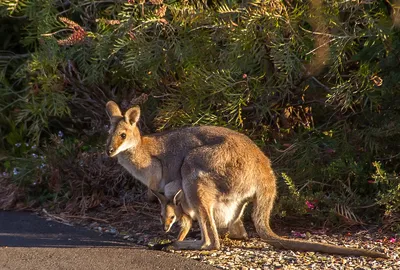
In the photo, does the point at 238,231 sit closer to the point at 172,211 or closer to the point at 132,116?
the point at 172,211

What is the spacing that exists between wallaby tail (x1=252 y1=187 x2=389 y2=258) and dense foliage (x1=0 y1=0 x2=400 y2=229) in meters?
0.56

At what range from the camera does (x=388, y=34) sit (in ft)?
25.2

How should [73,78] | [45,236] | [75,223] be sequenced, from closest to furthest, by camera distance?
1. [45,236]
2. [75,223]
3. [73,78]

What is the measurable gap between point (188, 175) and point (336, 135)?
2.11 meters

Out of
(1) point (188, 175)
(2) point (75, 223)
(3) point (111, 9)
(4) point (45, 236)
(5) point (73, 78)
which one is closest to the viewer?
(1) point (188, 175)

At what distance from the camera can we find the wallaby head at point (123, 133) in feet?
26.5

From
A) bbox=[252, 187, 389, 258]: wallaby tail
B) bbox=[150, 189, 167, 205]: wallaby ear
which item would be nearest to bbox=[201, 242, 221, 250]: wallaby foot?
bbox=[252, 187, 389, 258]: wallaby tail

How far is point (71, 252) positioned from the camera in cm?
729

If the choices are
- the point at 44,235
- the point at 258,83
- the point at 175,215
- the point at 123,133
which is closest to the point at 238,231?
the point at 175,215

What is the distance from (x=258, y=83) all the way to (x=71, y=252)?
286 centimetres

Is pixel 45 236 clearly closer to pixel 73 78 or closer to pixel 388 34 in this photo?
pixel 73 78

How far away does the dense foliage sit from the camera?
26.6ft

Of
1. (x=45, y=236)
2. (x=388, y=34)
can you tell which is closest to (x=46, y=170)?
(x=45, y=236)

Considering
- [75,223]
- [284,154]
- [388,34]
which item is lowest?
[75,223]
